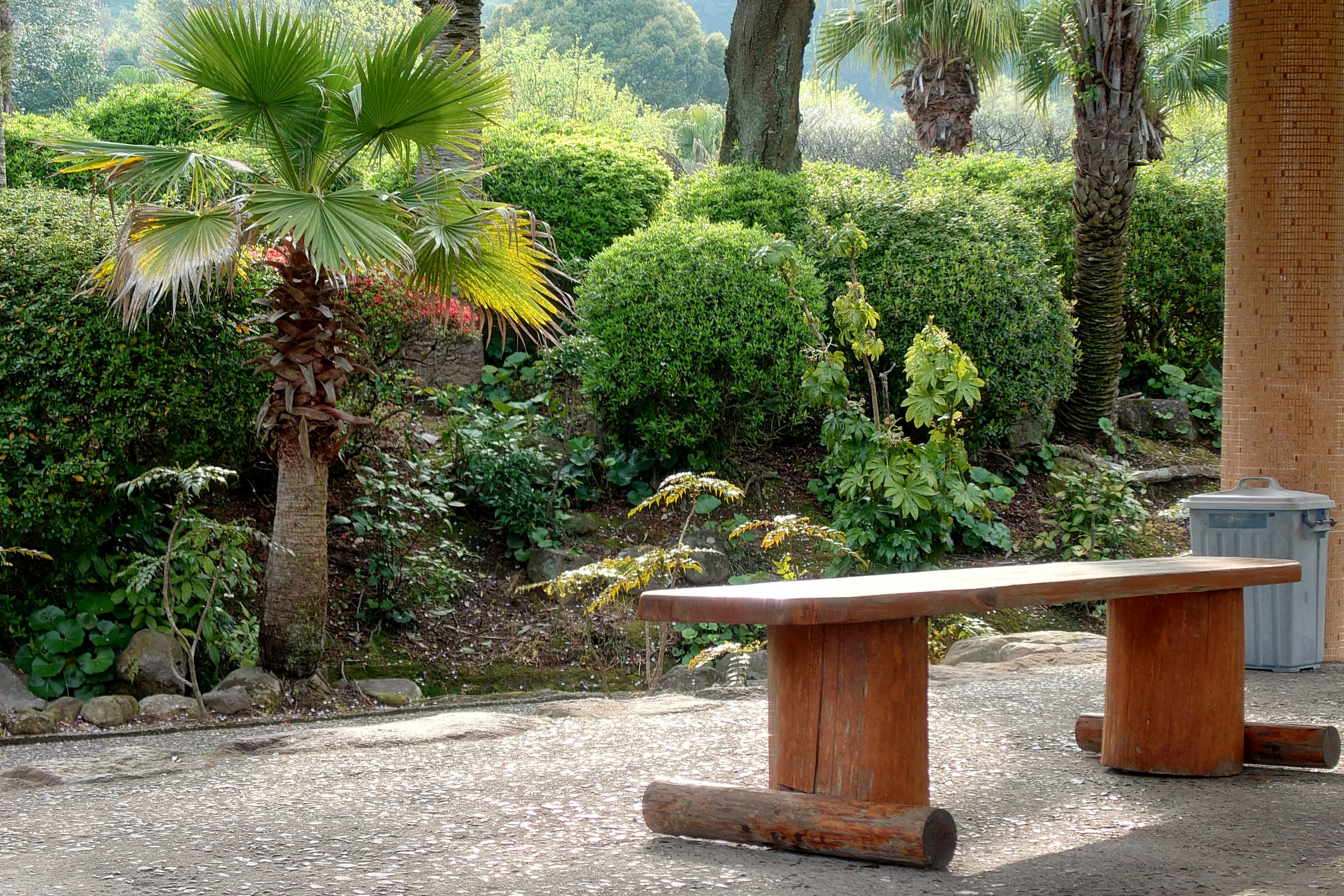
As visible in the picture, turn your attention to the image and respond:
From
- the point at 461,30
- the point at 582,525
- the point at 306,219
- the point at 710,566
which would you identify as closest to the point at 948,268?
the point at 710,566

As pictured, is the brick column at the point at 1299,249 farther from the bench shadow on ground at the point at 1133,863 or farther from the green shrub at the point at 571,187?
the green shrub at the point at 571,187

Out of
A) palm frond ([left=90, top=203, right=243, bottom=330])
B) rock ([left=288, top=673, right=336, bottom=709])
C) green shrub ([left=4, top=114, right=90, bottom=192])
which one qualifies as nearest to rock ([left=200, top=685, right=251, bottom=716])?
rock ([left=288, top=673, right=336, bottom=709])

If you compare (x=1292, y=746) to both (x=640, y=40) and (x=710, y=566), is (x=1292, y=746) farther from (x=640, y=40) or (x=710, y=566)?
(x=640, y=40)

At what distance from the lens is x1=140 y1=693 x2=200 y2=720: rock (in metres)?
6.22

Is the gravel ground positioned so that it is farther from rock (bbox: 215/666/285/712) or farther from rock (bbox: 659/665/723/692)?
rock (bbox: 659/665/723/692)

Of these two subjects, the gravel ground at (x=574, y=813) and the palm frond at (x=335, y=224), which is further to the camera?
the palm frond at (x=335, y=224)

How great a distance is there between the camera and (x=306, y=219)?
5.66 metres

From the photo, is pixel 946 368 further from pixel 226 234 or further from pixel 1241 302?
pixel 226 234

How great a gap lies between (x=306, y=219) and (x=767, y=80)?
727 cm

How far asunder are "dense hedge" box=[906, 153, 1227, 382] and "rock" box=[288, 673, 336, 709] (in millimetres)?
8469

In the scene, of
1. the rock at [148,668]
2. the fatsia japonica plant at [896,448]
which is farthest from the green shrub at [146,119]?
the rock at [148,668]

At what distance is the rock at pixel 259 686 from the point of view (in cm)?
640

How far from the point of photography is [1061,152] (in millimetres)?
28516

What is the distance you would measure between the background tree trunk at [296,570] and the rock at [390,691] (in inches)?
14.1
